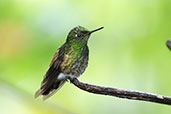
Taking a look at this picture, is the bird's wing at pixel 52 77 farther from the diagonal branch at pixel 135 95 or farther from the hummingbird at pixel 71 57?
the diagonal branch at pixel 135 95

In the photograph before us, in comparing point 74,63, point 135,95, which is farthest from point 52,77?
point 135,95

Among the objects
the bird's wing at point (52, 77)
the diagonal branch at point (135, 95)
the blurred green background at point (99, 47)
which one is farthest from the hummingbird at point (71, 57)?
the diagonal branch at point (135, 95)

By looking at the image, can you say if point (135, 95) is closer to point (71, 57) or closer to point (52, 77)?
point (52, 77)

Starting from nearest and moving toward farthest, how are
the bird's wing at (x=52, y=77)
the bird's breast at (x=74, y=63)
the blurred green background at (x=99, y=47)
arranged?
the bird's wing at (x=52, y=77)
the bird's breast at (x=74, y=63)
the blurred green background at (x=99, y=47)

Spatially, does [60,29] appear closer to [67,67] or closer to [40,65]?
[40,65]

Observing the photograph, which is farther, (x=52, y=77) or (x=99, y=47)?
(x=99, y=47)

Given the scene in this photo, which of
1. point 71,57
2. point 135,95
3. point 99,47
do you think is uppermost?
point 135,95
